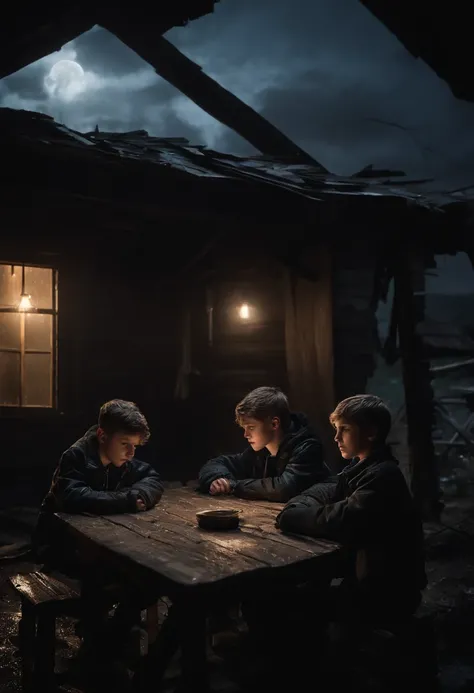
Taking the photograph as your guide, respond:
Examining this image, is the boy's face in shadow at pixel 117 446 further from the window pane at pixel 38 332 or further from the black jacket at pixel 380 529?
the window pane at pixel 38 332

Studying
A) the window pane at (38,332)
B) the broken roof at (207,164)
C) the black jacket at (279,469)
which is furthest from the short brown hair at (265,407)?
the window pane at (38,332)

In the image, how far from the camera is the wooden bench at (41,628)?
10.9 ft

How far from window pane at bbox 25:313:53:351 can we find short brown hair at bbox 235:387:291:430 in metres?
3.83

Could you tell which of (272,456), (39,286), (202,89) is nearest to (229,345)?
(39,286)

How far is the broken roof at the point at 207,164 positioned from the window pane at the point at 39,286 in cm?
183

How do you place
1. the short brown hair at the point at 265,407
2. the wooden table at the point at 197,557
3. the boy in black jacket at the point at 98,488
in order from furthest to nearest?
the short brown hair at the point at 265,407
the boy in black jacket at the point at 98,488
the wooden table at the point at 197,557

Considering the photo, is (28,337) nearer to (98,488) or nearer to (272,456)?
(98,488)

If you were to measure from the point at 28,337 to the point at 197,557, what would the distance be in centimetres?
519

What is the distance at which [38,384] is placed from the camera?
7637 mm

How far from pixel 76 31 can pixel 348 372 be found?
20.7ft

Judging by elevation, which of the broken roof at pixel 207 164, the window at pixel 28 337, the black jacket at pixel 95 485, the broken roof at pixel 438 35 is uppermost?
the broken roof at pixel 438 35

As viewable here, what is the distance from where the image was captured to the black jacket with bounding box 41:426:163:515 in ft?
A: 11.9

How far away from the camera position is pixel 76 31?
8.59 m

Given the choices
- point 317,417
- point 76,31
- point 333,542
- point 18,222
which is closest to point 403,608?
point 333,542
